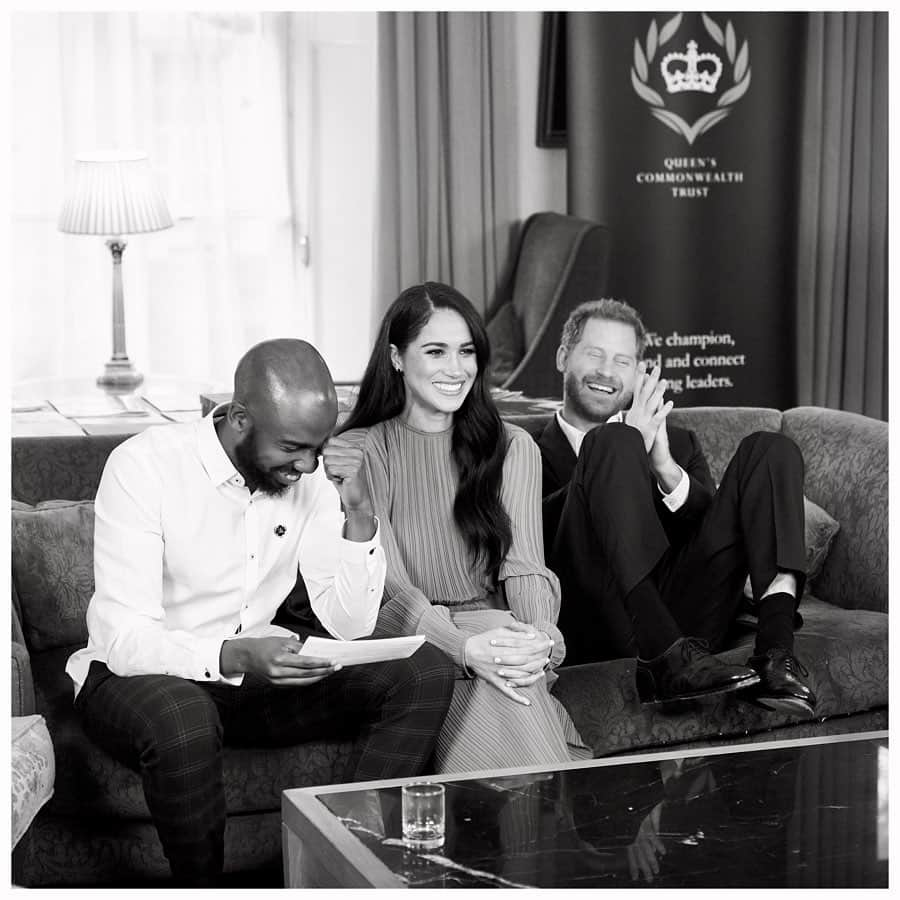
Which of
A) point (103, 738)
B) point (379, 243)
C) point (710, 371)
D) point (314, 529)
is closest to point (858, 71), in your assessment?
point (710, 371)

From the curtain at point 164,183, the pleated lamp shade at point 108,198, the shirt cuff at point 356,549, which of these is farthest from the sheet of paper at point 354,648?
the curtain at point 164,183

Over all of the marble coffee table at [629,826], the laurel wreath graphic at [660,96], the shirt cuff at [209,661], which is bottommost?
the marble coffee table at [629,826]

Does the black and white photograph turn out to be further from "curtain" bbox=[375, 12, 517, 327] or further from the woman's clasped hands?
"curtain" bbox=[375, 12, 517, 327]

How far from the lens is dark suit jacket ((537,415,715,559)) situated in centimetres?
295

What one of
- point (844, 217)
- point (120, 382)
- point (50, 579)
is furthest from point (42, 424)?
point (844, 217)

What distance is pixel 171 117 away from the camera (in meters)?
5.40

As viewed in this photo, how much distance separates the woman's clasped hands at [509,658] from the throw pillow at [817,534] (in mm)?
844

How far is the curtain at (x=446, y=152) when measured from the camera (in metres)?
5.48

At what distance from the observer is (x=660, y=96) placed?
5352mm

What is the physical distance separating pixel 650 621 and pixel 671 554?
0.98ft

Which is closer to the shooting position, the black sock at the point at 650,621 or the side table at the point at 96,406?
the black sock at the point at 650,621

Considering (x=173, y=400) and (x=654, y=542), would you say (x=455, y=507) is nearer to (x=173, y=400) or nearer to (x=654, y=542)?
(x=654, y=542)

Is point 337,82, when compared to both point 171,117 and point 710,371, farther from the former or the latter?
point 710,371

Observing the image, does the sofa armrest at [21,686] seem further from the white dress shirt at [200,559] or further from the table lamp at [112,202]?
the table lamp at [112,202]
